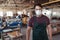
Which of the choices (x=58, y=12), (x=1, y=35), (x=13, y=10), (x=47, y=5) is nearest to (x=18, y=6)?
(x=13, y=10)

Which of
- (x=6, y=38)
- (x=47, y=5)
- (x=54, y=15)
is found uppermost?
(x=47, y=5)

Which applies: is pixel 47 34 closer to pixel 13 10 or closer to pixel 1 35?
pixel 1 35

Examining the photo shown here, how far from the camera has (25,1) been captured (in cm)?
712

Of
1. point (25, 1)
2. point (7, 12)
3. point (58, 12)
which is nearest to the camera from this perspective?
point (58, 12)

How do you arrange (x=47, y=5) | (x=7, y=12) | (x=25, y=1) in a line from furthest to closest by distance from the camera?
(x=7, y=12) < (x=25, y=1) < (x=47, y=5)

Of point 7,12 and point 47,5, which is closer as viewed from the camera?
point 47,5

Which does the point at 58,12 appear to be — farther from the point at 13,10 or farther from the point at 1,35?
the point at 13,10

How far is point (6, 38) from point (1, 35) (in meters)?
0.24

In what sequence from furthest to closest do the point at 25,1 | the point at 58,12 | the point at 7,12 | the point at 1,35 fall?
the point at 7,12
the point at 25,1
the point at 58,12
the point at 1,35

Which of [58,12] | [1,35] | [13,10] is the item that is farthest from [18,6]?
[1,35]

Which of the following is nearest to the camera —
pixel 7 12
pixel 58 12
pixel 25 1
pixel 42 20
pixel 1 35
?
pixel 42 20

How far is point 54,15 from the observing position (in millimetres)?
5668

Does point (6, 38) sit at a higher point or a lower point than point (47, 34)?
lower

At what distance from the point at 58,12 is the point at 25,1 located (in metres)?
2.41
